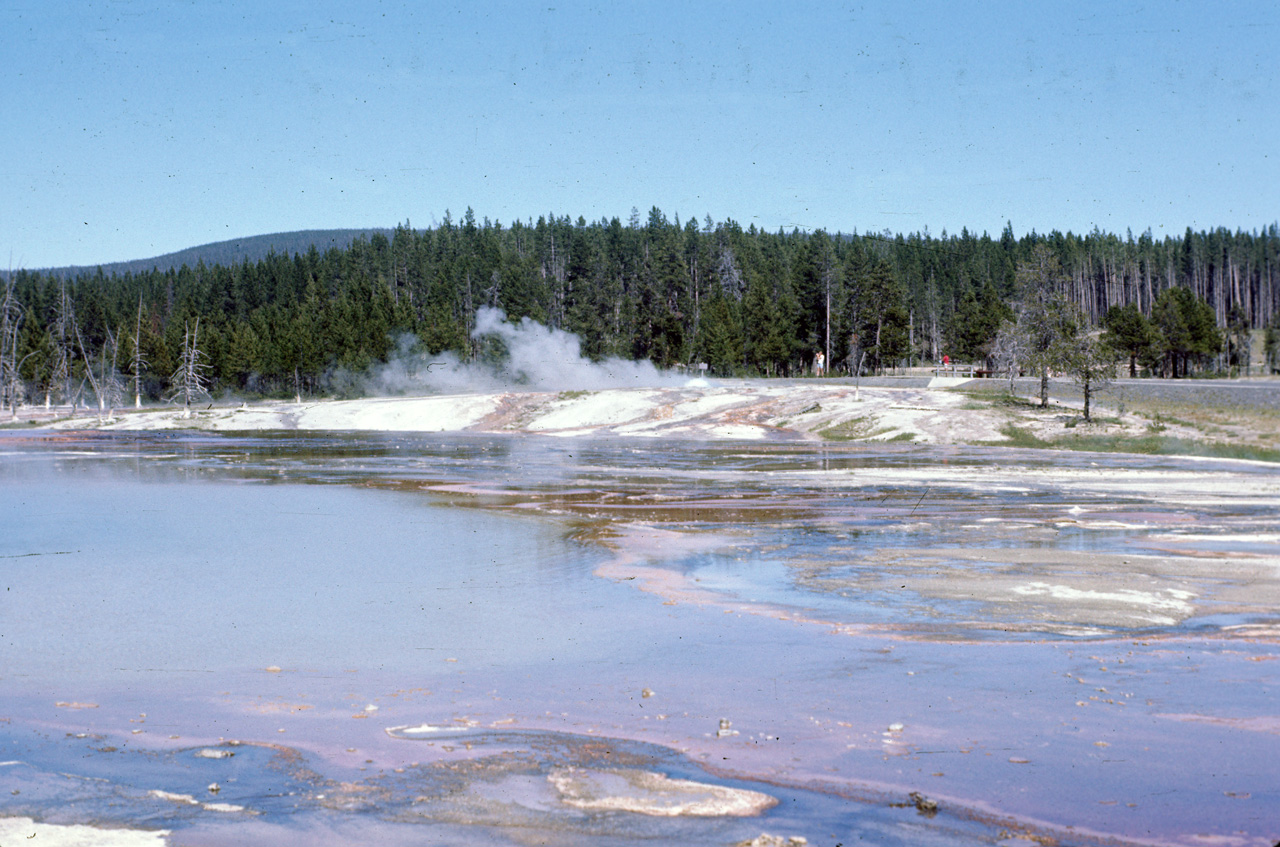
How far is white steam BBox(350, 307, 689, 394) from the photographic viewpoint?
83.2 m

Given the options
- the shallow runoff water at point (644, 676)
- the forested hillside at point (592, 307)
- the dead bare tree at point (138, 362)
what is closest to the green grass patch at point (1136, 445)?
the shallow runoff water at point (644, 676)

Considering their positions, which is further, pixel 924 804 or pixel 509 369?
pixel 509 369

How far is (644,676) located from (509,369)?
79.9 meters

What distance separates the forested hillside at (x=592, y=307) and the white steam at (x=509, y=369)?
6.86 ft

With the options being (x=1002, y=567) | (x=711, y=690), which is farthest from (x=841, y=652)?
(x=1002, y=567)

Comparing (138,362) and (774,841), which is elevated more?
(138,362)

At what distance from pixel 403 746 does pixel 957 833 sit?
12.8ft

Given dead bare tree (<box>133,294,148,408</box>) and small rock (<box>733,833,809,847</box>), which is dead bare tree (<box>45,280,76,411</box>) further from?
small rock (<box>733,833,809,847</box>)

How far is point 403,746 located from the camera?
7.87 metres

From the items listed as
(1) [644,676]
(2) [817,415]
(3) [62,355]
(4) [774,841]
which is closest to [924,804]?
(4) [774,841]

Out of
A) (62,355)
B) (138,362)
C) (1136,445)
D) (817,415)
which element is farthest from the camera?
(62,355)

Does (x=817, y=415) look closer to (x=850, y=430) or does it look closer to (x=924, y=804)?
(x=850, y=430)

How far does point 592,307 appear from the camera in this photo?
104500mm

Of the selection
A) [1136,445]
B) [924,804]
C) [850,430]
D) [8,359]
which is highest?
[8,359]
